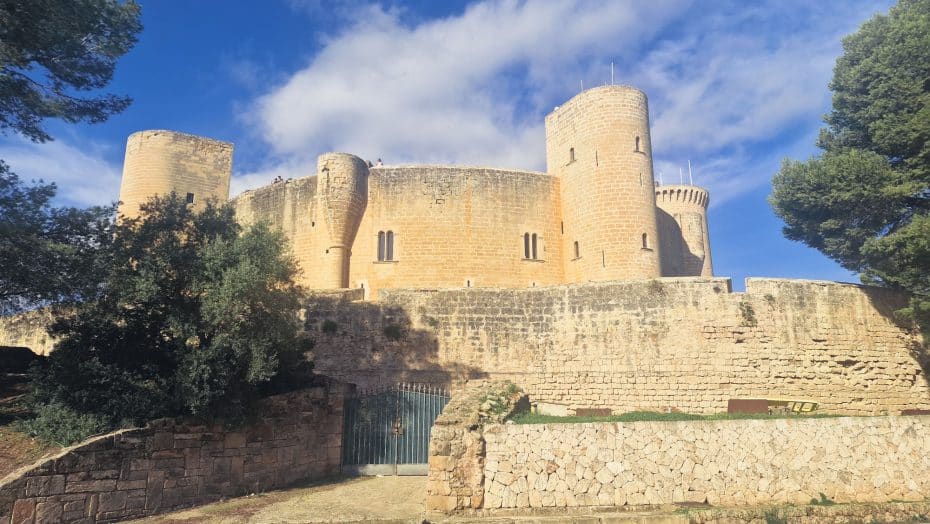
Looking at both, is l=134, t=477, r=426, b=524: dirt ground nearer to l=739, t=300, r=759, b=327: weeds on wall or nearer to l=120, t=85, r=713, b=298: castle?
l=739, t=300, r=759, b=327: weeds on wall

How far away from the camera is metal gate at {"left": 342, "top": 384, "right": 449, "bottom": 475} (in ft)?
41.8

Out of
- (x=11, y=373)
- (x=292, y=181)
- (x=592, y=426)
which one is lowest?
(x=592, y=426)

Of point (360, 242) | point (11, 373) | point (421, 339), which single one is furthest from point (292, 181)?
point (11, 373)

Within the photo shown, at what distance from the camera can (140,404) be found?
9.76 m

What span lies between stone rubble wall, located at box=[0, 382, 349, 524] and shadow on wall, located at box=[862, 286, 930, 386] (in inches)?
561

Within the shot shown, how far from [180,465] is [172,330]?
95.5 inches

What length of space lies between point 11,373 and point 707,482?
14.2 metres

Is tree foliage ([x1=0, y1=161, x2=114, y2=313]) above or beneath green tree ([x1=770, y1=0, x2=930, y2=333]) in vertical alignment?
beneath

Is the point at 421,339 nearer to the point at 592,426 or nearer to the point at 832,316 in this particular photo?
the point at 592,426

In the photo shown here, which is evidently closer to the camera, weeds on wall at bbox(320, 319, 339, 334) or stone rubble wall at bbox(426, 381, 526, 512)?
stone rubble wall at bbox(426, 381, 526, 512)

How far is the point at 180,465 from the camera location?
9875mm

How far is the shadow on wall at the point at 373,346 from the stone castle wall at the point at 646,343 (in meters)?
0.03

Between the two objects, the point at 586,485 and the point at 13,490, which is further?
the point at 586,485

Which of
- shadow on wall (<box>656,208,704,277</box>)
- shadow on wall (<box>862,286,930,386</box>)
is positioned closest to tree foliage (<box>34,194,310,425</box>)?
shadow on wall (<box>862,286,930,386</box>)
